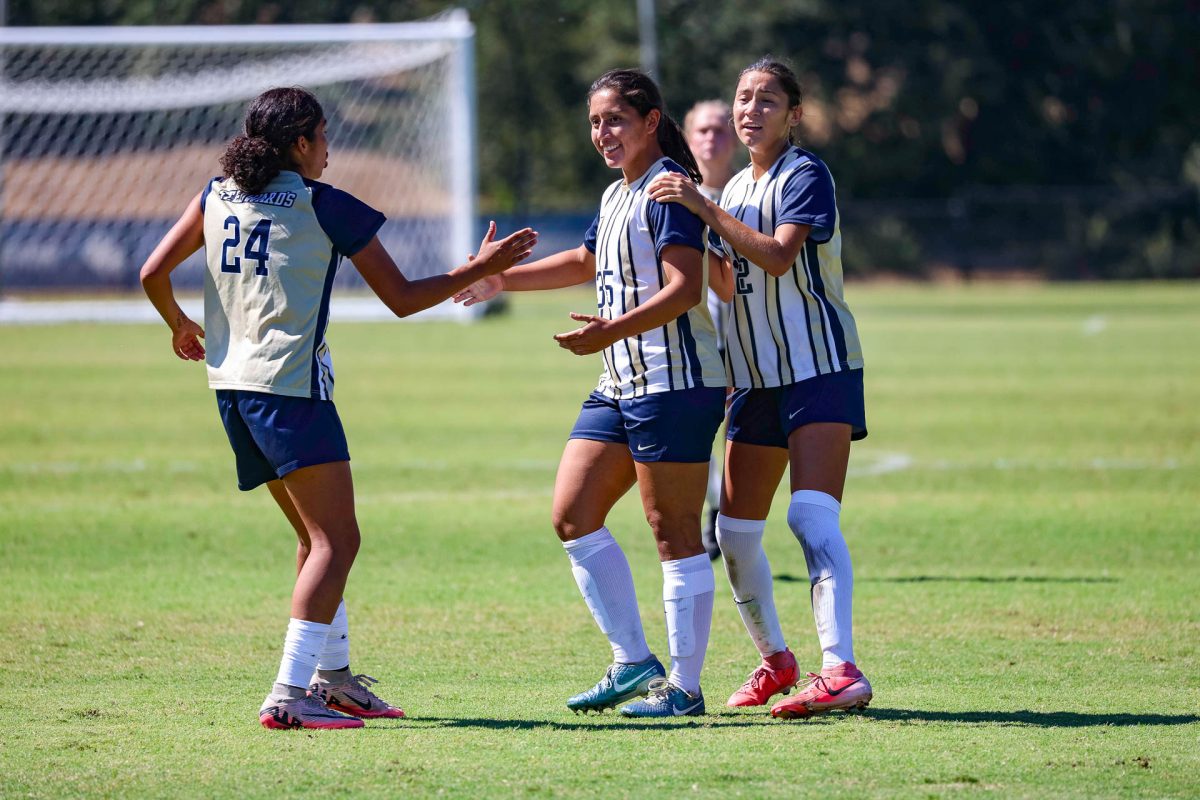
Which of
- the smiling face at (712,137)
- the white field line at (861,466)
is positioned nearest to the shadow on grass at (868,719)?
the smiling face at (712,137)

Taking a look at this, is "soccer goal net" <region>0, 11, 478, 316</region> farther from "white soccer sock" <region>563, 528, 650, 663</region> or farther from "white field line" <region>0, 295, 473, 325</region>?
"white soccer sock" <region>563, 528, 650, 663</region>

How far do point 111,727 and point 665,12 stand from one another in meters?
51.3

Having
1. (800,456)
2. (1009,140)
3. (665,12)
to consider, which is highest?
(665,12)

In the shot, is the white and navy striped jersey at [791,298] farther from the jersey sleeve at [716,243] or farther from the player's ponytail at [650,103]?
the player's ponytail at [650,103]

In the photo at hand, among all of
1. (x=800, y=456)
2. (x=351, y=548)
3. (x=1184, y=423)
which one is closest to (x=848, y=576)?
(x=800, y=456)

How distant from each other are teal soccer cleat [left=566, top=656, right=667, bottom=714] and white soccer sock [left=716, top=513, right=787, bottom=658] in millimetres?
450

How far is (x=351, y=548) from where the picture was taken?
16.8ft

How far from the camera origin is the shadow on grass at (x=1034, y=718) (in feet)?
16.6

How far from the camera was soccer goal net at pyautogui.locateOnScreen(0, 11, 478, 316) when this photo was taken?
92.7ft

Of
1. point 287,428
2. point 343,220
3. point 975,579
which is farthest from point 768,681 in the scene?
point 975,579

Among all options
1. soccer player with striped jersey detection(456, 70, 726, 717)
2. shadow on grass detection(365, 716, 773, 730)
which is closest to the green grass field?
shadow on grass detection(365, 716, 773, 730)

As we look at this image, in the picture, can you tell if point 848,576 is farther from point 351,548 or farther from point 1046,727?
point 351,548

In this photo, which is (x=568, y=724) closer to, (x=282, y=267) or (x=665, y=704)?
(x=665, y=704)

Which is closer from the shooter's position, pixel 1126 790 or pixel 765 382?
pixel 1126 790
